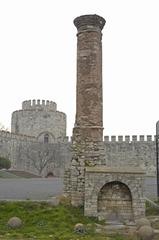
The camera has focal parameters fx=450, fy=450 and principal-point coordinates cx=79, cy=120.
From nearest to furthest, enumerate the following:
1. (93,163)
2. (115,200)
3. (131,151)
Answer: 1. (115,200)
2. (93,163)
3. (131,151)

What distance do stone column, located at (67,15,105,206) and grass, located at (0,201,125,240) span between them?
1.08 meters

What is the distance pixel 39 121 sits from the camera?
50188mm

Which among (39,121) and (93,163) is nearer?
(93,163)

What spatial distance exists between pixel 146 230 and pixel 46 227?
8.78 ft

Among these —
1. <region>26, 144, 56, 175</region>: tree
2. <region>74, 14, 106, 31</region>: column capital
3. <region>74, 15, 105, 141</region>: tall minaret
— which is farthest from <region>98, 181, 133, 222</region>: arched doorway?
<region>26, 144, 56, 175</region>: tree

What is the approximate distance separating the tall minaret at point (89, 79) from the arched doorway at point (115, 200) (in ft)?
5.79

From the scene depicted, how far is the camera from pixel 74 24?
49.9 ft

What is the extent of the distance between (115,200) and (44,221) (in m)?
→ 2.38

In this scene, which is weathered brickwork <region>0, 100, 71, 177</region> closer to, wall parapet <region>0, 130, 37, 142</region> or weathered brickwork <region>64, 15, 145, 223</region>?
wall parapet <region>0, 130, 37, 142</region>

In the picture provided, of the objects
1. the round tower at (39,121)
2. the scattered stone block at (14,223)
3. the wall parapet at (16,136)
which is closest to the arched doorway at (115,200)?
the scattered stone block at (14,223)

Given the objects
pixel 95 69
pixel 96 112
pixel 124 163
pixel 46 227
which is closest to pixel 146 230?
pixel 46 227

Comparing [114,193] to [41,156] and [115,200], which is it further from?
[41,156]

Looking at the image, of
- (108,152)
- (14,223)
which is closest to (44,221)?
(14,223)

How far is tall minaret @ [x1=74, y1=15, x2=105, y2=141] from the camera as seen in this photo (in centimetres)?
1448
